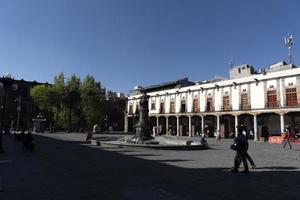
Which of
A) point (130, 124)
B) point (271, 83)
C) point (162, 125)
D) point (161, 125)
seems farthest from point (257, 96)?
point (130, 124)

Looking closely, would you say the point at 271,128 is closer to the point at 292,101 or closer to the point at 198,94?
the point at 292,101

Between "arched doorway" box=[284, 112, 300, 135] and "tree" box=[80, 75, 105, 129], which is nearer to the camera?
"arched doorway" box=[284, 112, 300, 135]

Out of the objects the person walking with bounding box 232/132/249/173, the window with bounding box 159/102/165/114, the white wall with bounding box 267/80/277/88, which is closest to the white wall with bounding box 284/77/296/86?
the white wall with bounding box 267/80/277/88

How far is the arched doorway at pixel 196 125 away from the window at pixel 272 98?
15078 millimetres

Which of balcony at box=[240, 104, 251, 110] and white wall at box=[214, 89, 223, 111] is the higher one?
white wall at box=[214, 89, 223, 111]

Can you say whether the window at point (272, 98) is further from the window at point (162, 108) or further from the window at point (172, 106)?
the window at point (162, 108)

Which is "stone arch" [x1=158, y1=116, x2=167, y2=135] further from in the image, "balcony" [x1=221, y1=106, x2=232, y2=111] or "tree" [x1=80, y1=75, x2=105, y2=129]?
"balcony" [x1=221, y1=106, x2=232, y2=111]

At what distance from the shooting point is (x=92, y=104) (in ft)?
190

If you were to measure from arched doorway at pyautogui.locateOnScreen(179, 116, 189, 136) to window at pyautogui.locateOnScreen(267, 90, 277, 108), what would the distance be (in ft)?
57.3

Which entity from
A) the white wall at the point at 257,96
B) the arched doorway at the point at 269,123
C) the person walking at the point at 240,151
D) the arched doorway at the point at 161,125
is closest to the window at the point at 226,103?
the white wall at the point at 257,96

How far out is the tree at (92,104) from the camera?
5797cm

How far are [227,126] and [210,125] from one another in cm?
371

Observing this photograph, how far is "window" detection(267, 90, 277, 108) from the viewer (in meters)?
39.4

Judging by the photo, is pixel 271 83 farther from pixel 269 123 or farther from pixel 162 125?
pixel 162 125
